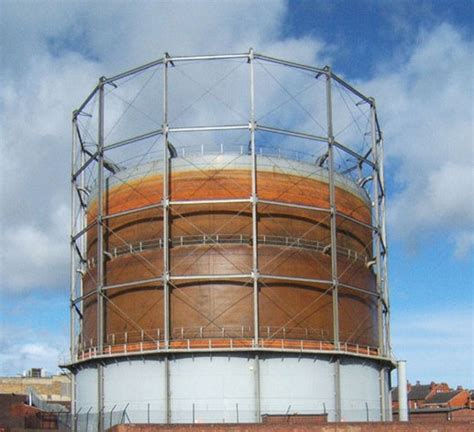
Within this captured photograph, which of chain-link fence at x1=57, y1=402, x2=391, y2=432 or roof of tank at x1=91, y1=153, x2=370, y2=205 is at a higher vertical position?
roof of tank at x1=91, y1=153, x2=370, y2=205

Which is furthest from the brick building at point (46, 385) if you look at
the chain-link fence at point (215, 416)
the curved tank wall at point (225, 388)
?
the curved tank wall at point (225, 388)

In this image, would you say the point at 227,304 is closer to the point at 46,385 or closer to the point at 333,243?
the point at 333,243

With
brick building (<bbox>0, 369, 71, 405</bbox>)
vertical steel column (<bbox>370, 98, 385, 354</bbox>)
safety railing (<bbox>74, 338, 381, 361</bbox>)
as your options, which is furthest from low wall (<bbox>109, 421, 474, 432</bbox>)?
brick building (<bbox>0, 369, 71, 405</bbox>)

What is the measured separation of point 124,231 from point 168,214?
3.03 metres

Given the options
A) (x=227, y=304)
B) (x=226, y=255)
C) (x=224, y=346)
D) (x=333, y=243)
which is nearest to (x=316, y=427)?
(x=224, y=346)

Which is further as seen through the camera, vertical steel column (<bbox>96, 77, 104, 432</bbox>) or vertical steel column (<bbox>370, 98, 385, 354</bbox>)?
vertical steel column (<bbox>370, 98, 385, 354</bbox>)

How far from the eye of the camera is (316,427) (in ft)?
97.3

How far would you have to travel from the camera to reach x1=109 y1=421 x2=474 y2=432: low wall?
2877 cm

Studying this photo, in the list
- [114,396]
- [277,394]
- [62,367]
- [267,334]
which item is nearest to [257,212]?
[267,334]

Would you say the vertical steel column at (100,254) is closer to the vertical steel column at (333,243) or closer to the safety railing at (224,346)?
the safety railing at (224,346)

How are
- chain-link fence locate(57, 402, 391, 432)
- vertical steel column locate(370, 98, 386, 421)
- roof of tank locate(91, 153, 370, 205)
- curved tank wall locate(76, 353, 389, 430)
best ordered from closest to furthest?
chain-link fence locate(57, 402, 391, 432), curved tank wall locate(76, 353, 389, 430), roof of tank locate(91, 153, 370, 205), vertical steel column locate(370, 98, 386, 421)

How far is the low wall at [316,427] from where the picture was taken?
28.8 m

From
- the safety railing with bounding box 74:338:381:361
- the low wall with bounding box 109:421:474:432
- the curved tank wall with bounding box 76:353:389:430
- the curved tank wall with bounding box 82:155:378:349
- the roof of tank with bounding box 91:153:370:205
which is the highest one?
the roof of tank with bounding box 91:153:370:205

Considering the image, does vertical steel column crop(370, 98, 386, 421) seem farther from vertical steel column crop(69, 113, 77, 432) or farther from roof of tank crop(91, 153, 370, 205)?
vertical steel column crop(69, 113, 77, 432)
